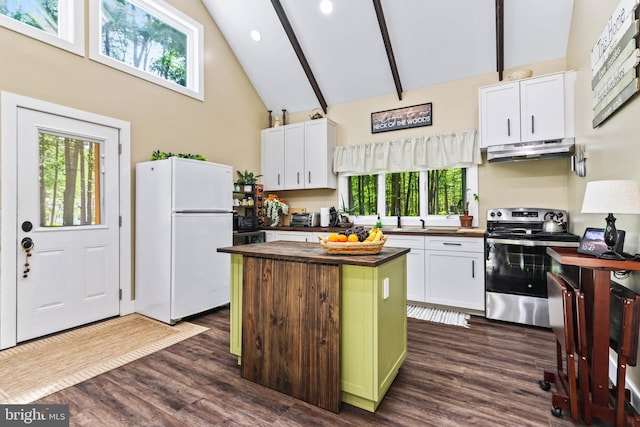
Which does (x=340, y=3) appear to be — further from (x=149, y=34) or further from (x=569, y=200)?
(x=569, y=200)

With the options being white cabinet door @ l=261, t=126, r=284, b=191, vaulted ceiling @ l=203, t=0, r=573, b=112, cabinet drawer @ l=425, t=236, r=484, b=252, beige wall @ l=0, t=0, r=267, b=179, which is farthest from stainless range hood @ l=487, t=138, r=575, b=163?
beige wall @ l=0, t=0, r=267, b=179

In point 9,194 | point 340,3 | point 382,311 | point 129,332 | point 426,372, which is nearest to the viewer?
point 382,311

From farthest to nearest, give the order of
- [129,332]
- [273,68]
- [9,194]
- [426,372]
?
[273,68] < [129,332] < [9,194] < [426,372]

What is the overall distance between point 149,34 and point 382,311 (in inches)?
171

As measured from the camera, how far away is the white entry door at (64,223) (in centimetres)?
281

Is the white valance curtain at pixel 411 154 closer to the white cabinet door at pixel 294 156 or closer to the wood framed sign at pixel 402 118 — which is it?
the wood framed sign at pixel 402 118

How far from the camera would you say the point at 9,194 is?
270cm

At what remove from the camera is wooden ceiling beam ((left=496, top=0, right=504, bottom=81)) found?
3351 mm

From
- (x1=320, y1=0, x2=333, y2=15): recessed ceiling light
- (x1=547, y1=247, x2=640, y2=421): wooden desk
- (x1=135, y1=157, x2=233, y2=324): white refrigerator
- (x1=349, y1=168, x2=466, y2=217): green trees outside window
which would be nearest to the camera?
(x1=547, y1=247, x2=640, y2=421): wooden desk

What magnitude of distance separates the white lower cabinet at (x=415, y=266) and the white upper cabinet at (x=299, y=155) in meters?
1.62

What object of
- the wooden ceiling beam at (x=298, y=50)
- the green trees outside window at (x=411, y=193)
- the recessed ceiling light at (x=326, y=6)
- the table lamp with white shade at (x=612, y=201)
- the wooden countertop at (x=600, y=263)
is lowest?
the wooden countertop at (x=600, y=263)

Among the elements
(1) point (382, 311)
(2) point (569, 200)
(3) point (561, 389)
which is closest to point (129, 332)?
(1) point (382, 311)

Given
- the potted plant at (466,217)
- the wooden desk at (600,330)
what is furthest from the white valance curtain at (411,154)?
the wooden desk at (600,330)

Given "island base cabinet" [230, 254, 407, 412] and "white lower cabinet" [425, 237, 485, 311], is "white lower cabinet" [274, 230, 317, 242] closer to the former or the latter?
"white lower cabinet" [425, 237, 485, 311]
